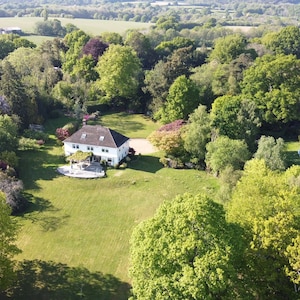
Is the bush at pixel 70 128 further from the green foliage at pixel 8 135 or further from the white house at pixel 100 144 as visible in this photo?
the green foliage at pixel 8 135

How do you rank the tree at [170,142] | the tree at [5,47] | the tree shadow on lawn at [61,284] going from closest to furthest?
1. the tree shadow on lawn at [61,284]
2. the tree at [170,142]
3. the tree at [5,47]

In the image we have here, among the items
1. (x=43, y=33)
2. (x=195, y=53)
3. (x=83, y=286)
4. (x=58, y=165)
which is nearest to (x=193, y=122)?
(x=58, y=165)

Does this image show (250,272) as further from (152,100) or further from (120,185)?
(152,100)

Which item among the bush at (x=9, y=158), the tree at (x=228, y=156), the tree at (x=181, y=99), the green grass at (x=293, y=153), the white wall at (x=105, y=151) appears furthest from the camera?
the tree at (x=181, y=99)

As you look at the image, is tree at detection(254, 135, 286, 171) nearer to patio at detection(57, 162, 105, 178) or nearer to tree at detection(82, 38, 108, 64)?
patio at detection(57, 162, 105, 178)

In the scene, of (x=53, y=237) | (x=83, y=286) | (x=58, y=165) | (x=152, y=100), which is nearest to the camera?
(x=83, y=286)

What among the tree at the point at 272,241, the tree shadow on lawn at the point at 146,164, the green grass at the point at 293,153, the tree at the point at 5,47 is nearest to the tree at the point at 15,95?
the tree shadow on lawn at the point at 146,164
